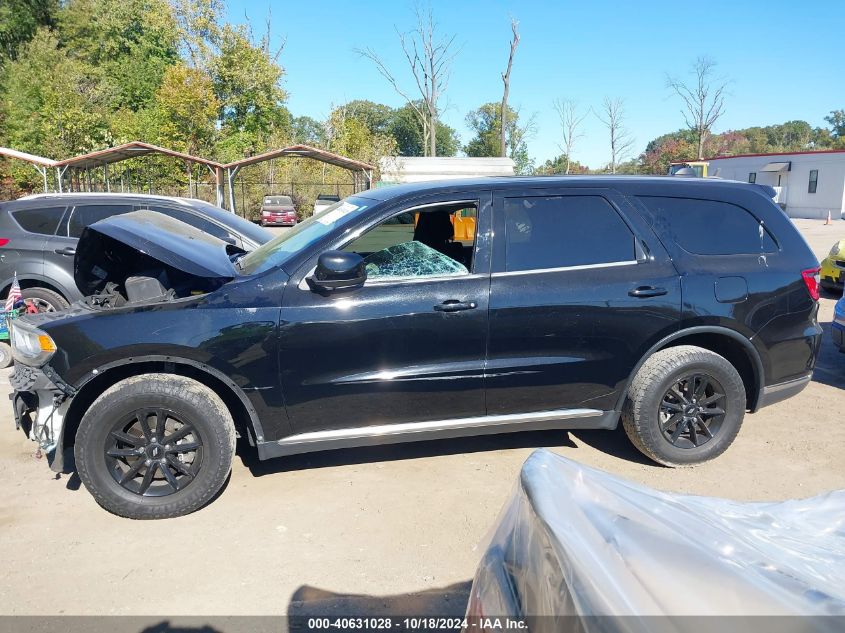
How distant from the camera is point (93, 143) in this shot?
30.7 m

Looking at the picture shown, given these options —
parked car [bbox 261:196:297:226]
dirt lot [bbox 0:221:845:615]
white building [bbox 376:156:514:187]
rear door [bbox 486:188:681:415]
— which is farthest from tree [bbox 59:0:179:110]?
rear door [bbox 486:188:681:415]

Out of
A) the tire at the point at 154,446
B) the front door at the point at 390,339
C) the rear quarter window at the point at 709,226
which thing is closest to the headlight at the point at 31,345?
the tire at the point at 154,446

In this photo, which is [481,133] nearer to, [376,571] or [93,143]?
[93,143]

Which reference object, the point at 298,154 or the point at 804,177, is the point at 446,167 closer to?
the point at 298,154

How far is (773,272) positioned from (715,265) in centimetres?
44

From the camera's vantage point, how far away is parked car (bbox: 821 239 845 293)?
32.9ft

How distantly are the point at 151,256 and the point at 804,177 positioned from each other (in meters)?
45.1

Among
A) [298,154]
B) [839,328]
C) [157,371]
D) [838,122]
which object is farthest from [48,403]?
[838,122]

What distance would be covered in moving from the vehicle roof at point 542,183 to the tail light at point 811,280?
661mm

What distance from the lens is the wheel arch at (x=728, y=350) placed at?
13.5 ft

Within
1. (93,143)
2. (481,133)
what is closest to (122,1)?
(93,143)

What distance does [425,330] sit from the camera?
12.2 feet

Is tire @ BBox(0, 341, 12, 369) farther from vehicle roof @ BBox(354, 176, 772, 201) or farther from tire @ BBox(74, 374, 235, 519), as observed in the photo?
vehicle roof @ BBox(354, 176, 772, 201)

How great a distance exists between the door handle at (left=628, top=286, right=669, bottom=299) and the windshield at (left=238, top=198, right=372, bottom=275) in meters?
1.74
